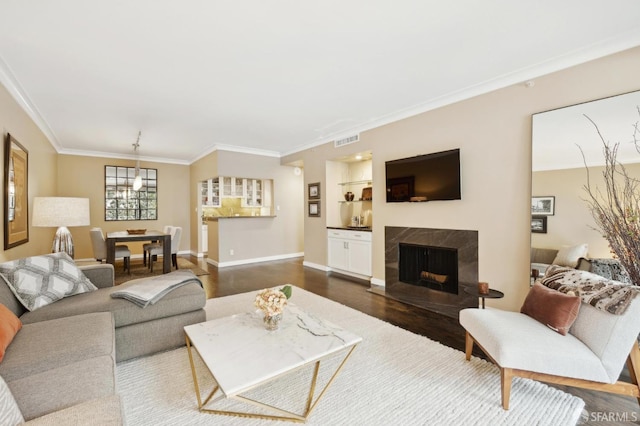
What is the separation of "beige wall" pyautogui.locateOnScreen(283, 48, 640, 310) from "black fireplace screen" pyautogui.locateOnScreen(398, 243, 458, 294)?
0.36 metres

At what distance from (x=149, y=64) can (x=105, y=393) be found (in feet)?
9.09

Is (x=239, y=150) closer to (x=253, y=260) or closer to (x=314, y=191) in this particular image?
(x=314, y=191)

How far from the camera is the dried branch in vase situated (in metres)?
2.29

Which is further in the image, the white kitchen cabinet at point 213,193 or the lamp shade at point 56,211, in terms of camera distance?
the white kitchen cabinet at point 213,193

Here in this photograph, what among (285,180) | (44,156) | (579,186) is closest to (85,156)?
(44,156)

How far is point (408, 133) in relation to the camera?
161 inches

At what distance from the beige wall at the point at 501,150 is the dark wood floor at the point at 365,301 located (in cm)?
93

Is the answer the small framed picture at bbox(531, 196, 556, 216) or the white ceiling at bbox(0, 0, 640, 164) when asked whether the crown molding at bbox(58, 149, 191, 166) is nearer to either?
the white ceiling at bbox(0, 0, 640, 164)

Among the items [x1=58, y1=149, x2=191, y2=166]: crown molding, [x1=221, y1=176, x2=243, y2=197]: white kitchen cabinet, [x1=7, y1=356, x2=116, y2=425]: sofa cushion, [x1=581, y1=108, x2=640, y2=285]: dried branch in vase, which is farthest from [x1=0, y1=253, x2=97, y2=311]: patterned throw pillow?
[x1=58, y1=149, x2=191, y2=166]: crown molding

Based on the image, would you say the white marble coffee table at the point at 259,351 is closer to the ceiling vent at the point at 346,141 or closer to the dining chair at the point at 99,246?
the ceiling vent at the point at 346,141

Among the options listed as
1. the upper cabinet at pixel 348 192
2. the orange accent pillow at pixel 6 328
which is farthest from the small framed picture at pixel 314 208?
the orange accent pillow at pixel 6 328

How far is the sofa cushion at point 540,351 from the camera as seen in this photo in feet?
5.37

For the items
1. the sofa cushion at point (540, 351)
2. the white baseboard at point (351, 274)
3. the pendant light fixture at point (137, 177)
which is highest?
the pendant light fixture at point (137, 177)

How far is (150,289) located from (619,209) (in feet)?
13.1
